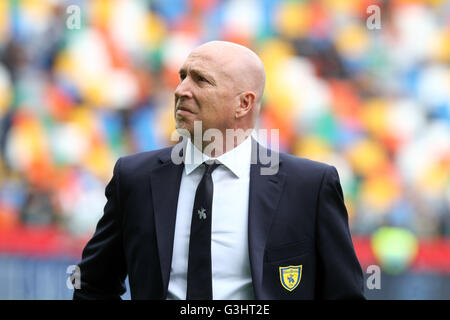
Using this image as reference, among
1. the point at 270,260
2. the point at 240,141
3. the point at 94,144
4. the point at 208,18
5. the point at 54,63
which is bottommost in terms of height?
the point at 270,260

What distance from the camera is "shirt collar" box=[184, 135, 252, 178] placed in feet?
7.14

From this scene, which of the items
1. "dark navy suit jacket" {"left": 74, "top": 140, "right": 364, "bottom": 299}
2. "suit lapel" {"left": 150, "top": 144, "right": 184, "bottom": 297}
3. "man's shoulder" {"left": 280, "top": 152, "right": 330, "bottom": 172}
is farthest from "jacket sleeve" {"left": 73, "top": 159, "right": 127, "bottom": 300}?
"man's shoulder" {"left": 280, "top": 152, "right": 330, "bottom": 172}

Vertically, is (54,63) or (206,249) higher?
(54,63)

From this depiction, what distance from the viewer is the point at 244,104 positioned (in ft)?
7.34

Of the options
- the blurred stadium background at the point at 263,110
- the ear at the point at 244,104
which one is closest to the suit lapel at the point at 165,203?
the ear at the point at 244,104

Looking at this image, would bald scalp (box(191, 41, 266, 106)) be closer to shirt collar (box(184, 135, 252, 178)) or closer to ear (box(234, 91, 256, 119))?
ear (box(234, 91, 256, 119))

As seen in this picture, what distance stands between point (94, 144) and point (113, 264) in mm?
3839

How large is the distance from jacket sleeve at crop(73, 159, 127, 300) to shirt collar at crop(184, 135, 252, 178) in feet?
0.69

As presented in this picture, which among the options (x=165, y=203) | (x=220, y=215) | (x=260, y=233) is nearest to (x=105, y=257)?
(x=165, y=203)

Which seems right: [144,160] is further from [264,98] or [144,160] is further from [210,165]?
[264,98]

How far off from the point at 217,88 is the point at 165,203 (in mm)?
353

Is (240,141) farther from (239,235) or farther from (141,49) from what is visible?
(141,49)
